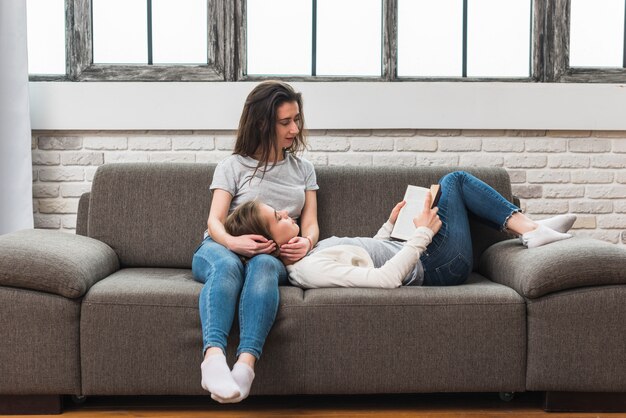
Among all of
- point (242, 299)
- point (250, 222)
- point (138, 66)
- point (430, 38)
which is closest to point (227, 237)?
point (250, 222)

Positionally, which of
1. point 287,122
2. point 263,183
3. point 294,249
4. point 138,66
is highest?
point 138,66

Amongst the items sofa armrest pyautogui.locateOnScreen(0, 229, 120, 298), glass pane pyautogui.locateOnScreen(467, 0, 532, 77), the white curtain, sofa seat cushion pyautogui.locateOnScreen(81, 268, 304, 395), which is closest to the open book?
sofa seat cushion pyautogui.locateOnScreen(81, 268, 304, 395)

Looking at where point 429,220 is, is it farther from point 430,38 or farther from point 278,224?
point 430,38

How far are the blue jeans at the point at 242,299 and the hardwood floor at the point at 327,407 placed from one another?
0.97 feet

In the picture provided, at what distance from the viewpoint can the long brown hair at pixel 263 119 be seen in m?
2.56

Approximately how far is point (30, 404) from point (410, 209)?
142 centimetres

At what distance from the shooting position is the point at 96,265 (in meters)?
2.36

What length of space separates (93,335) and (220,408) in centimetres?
45

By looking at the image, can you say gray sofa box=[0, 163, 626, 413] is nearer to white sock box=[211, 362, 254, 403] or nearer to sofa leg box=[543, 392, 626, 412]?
sofa leg box=[543, 392, 626, 412]

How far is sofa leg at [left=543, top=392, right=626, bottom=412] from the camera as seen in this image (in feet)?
7.14

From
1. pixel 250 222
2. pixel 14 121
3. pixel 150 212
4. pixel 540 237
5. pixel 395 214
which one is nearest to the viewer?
pixel 250 222

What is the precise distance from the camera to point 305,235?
2.59m

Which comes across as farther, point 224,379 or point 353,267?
point 353,267

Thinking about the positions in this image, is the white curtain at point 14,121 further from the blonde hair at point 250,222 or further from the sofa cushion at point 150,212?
the blonde hair at point 250,222
